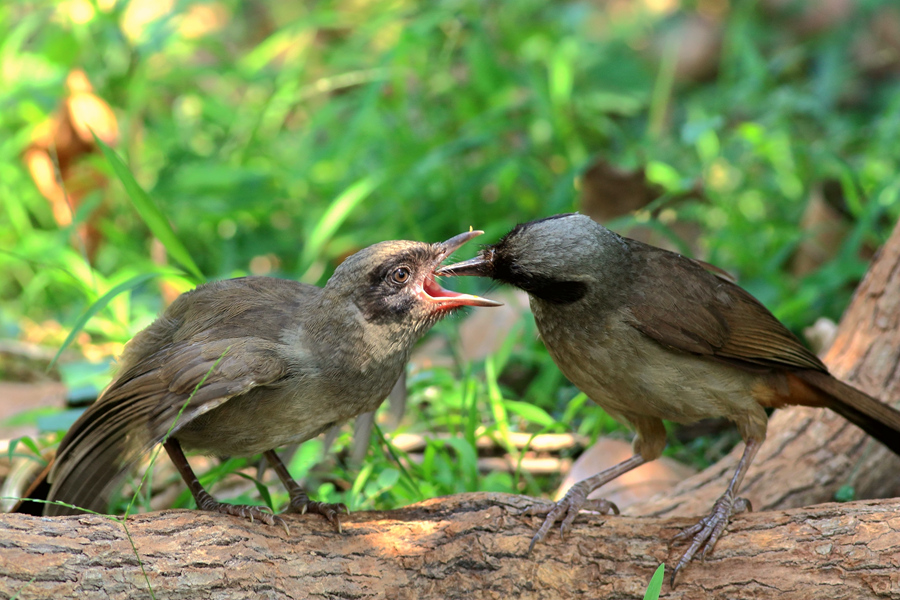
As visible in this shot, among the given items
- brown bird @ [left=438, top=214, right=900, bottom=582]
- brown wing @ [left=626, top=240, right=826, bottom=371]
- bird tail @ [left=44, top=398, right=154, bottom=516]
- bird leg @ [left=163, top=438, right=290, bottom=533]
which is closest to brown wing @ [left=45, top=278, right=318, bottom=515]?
bird tail @ [left=44, top=398, right=154, bottom=516]

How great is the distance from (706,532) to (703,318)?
0.85m

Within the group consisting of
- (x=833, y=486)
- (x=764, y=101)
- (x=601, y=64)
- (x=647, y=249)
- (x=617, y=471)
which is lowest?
(x=833, y=486)

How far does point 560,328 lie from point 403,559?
3.49ft

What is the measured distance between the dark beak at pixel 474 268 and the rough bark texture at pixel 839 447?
4.20 ft

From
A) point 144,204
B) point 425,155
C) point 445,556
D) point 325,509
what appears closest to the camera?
point 445,556

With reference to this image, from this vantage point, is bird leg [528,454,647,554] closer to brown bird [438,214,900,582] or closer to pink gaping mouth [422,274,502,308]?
brown bird [438,214,900,582]

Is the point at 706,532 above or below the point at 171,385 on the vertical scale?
below

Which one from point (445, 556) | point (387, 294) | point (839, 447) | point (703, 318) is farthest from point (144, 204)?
point (839, 447)

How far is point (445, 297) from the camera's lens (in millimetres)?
3545

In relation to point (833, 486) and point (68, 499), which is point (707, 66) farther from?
point (68, 499)

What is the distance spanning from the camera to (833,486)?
398 cm

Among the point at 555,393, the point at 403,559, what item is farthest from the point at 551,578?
the point at 555,393

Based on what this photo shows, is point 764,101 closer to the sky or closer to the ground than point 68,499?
closer to the sky

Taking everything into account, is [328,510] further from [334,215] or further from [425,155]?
[425,155]
